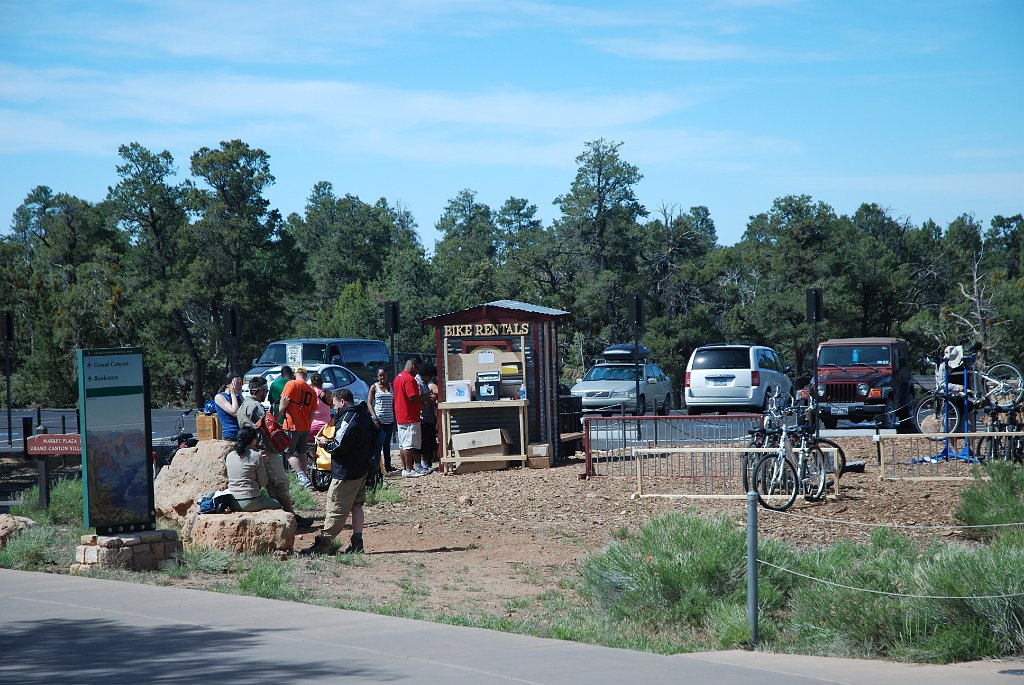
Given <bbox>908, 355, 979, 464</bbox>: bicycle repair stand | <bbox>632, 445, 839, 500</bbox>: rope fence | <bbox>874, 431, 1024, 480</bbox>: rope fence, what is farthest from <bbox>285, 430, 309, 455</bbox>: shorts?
<bbox>908, 355, 979, 464</bbox>: bicycle repair stand

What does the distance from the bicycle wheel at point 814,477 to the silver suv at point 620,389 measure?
13.8 m

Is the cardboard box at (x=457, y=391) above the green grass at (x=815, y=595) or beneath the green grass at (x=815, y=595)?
above

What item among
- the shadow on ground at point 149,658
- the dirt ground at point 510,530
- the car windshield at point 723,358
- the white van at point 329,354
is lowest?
the dirt ground at point 510,530

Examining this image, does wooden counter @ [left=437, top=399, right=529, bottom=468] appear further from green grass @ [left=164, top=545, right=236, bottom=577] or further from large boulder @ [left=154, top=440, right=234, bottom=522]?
green grass @ [left=164, top=545, right=236, bottom=577]

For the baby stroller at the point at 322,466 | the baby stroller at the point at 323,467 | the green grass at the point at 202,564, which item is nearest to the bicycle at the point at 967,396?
the baby stroller at the point at 323,467

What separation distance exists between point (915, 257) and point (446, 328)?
4597 centimetres

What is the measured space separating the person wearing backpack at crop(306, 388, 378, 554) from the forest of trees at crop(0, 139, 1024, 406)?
101 feet

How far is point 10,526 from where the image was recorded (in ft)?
37.5

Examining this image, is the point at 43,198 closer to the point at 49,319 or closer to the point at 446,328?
the point at 49,319

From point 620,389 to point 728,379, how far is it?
2.96 meters

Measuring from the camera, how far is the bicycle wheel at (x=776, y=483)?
13500 millimetres

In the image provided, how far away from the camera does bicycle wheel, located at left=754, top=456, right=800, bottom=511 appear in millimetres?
13500

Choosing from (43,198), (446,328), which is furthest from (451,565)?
(43,198)

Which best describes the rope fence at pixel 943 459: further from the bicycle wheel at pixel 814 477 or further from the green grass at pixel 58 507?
the green grass at pixel 58 507
